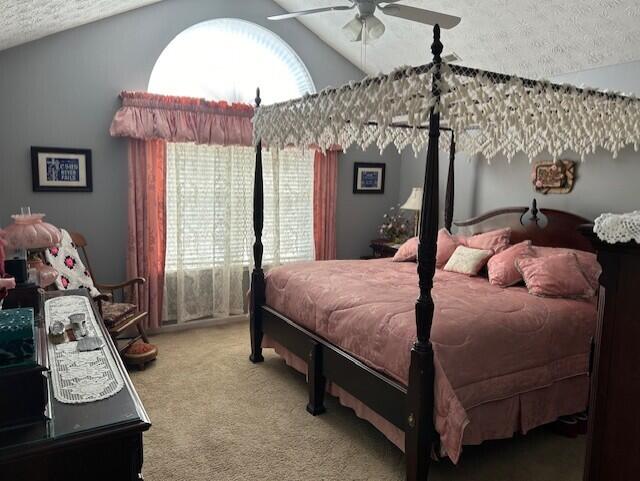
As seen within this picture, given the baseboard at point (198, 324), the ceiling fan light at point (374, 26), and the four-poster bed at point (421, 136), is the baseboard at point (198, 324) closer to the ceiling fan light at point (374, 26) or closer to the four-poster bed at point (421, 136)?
the four-poster bed at point (421, 136)

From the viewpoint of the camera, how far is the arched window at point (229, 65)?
Answer: 445 cm

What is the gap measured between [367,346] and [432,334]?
430 millimetres

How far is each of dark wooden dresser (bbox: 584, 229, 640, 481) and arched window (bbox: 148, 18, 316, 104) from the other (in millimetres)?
4100

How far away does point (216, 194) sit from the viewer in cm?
462

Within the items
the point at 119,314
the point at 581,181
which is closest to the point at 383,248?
the point at 581,181

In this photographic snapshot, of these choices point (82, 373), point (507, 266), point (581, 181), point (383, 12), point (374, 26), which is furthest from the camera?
point (581, 181)

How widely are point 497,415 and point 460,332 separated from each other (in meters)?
0.48

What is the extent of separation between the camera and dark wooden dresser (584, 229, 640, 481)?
42.9 inches

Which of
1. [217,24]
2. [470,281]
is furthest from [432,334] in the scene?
[217,24]

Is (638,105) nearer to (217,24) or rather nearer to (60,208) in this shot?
(217,24)

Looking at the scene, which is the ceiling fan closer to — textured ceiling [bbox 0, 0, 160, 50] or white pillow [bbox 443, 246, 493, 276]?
textured ceiling [bbox 0, 0, 160, 50]

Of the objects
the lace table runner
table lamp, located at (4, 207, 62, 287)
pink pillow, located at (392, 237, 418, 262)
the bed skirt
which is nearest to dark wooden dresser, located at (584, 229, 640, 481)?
the bed skirt

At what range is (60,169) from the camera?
13.0 feet

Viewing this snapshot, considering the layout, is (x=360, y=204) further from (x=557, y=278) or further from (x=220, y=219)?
(x=557, y=278)
